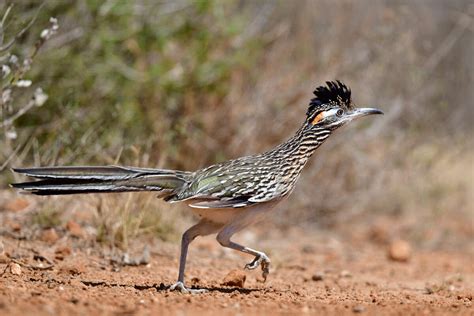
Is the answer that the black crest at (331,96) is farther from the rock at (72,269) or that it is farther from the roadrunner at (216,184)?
the rock at (72,269)

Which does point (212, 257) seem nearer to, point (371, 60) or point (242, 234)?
point (242, 234)

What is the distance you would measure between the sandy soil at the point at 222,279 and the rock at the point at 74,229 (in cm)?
3

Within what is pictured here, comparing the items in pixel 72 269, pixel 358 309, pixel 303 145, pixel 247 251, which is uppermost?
pixel 303 145

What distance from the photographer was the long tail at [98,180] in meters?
5.17

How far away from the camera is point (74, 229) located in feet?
24.0

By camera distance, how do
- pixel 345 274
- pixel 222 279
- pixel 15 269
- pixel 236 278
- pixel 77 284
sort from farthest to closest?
pixel 345 274 → pixel 222 279 → pixel 236 278 → pixel 15 269 → pixel 77 284

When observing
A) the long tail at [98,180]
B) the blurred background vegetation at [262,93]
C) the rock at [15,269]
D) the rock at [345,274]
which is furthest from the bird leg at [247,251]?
the blurred background vegetation at [262,93]

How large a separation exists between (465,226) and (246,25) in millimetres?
4558

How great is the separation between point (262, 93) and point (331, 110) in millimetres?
4129

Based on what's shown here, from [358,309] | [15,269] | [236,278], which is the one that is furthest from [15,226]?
[358,309]

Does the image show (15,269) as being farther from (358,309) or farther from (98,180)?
(358,309)

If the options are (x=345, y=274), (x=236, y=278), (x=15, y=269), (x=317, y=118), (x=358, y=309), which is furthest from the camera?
(x=345, y=274)

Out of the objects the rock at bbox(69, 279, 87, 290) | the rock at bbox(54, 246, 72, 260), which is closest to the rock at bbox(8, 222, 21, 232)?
the rock at bbox(54, 246, 72, 260)

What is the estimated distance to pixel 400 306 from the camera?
4.97 meters
